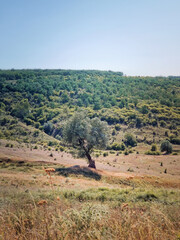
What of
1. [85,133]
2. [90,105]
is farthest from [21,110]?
[85,133]

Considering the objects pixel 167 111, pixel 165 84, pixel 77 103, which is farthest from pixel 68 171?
pixel 165 84

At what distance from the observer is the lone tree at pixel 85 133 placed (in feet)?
85.8

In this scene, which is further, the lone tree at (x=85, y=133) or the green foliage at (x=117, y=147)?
the green foliage at (x=117, y=147)

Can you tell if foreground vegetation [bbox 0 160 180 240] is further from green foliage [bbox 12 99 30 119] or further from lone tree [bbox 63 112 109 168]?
green foliage [bbox 12 99 30 119]

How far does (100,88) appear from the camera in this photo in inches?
5207

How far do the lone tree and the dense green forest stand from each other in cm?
3799

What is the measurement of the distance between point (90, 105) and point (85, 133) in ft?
272

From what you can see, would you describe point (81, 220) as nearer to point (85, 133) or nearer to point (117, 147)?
point (85, 133)

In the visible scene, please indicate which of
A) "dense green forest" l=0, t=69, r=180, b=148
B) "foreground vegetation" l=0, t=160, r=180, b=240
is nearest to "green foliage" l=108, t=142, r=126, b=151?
"dense green forest" l=0, t=69, r=180, b=148

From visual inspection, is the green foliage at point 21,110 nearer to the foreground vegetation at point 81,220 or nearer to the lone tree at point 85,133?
the lone tree at point 85,133

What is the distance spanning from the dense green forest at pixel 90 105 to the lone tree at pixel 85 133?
38.0 meters

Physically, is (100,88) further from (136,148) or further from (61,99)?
(136,148)

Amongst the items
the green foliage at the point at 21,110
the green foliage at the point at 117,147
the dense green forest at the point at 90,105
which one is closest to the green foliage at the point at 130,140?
the green foliage at the point at 117,147

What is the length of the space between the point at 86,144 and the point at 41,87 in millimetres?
99079
